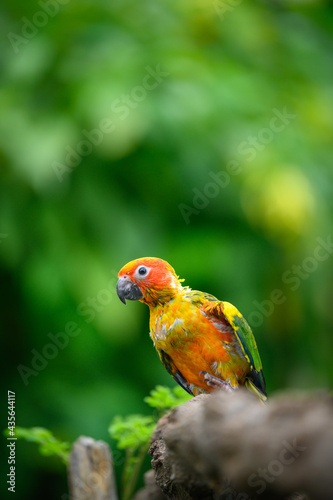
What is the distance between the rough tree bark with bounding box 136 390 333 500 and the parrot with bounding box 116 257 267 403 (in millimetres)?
666

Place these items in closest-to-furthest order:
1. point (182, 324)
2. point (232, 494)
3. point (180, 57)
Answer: point (232, 494) → point (182, 324) → point (180, 57)

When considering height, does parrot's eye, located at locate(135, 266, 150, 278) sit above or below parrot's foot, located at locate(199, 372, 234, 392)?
above

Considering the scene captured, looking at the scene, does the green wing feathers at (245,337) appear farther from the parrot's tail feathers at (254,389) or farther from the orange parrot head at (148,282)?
the orange parrot head at (148,282)

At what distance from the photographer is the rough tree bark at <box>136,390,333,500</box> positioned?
89 cm

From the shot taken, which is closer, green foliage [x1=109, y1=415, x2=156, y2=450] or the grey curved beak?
the grey curved beak

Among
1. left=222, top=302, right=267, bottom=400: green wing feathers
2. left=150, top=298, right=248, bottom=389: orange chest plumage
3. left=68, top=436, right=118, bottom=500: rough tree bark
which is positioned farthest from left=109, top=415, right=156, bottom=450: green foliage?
left=222, top=302, right=267, bottom=400: green wing feathers

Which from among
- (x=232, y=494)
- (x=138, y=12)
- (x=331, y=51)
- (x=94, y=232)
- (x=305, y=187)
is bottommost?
(x=232, y=494)

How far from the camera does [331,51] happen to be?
4941 millimetres

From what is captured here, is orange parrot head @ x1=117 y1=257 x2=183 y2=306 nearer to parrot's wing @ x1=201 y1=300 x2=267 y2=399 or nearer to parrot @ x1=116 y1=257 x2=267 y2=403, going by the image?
parrot @ x1=116 y1=257 x2=267 y2=403

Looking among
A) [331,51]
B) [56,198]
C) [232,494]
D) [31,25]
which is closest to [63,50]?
[31,25]

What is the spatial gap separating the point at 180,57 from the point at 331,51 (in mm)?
1815

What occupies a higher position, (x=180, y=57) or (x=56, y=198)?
(x=180, y=57)

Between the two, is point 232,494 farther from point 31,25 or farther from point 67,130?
point 31,25

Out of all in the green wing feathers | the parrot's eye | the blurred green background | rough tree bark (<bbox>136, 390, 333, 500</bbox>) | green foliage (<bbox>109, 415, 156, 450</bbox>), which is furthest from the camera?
the blurred green background
